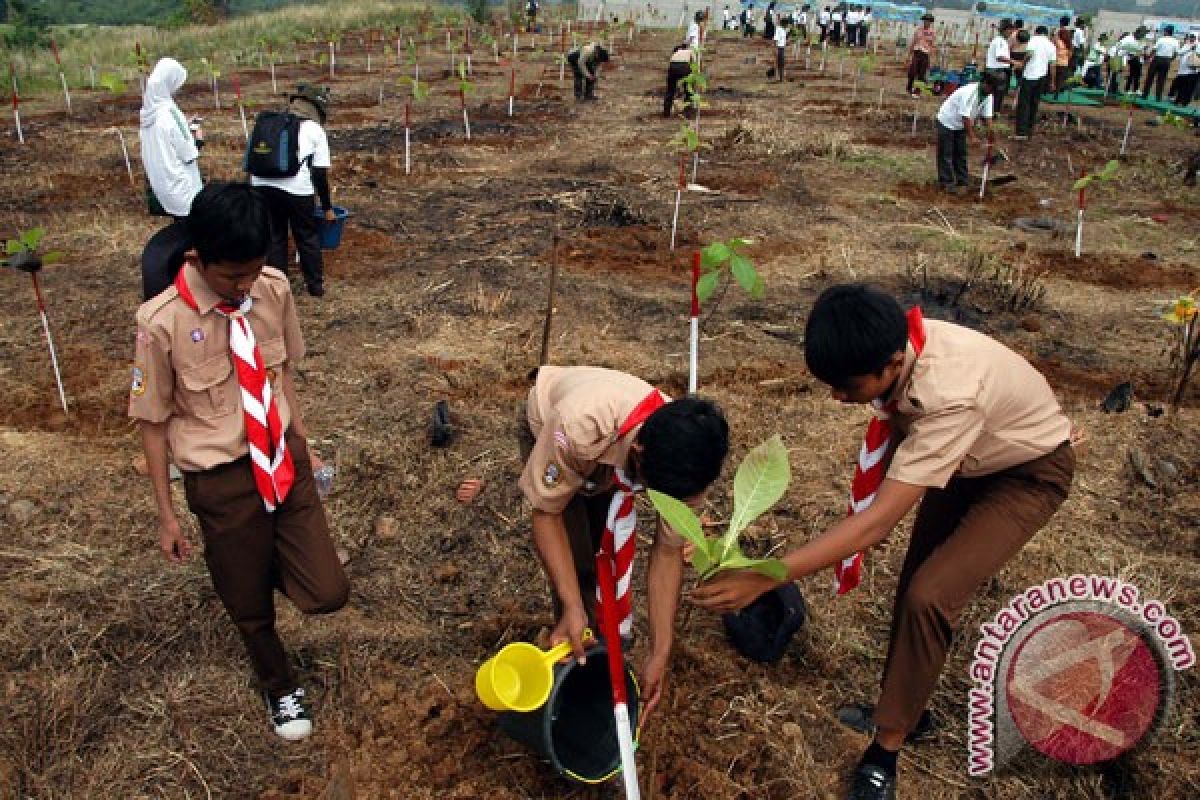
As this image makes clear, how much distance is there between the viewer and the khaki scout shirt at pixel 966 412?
1.77 m

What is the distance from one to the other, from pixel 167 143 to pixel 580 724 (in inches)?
152

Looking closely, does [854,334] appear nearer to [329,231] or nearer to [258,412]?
[258,412]

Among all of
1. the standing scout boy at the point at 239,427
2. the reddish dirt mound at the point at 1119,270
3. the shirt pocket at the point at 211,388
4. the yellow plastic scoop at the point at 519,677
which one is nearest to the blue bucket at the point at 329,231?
the standing scout boy at the point at 239,427

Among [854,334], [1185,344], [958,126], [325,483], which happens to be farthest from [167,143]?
[958,126]

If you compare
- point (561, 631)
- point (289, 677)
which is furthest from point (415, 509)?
point (561, 631)

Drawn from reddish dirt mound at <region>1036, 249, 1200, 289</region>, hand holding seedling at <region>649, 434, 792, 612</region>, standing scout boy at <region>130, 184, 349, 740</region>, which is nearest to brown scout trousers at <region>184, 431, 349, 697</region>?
standing scout boy at <region>130, 184, 349, 740</region>

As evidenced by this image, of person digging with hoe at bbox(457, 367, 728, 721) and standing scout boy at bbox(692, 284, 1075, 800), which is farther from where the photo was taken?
standing scout boy at bbox(692, 284, 1075, 800)

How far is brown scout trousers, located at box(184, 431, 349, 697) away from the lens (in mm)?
2090

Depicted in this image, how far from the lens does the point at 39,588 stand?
2.88 metres

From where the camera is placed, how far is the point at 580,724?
2.21 m

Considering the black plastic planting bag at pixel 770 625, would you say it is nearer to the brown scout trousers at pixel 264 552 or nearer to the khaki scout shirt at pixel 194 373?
the brown scout trousers at pixel 264 552

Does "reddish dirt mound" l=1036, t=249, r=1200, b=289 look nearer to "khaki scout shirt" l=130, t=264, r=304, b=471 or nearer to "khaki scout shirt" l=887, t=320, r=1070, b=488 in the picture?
"khaki scout shirt" l=887, t=320, r=1070, b=488

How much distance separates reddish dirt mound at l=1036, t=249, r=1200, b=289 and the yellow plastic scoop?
19.5 ft

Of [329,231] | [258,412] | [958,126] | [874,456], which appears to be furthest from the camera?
[958,126]
